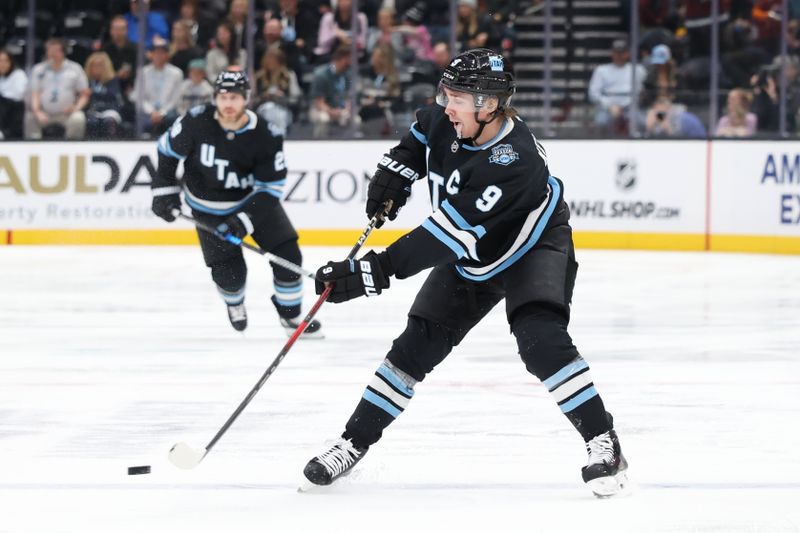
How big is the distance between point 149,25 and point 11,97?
3.89ft

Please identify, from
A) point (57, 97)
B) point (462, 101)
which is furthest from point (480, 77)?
point (57, 97)

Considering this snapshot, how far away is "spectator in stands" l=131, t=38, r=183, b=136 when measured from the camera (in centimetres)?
1067

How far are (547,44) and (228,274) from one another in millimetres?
5317

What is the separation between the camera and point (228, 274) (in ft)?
21.0

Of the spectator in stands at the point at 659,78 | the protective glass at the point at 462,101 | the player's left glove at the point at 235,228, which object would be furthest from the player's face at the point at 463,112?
the spectator in stands at the point at 659,78

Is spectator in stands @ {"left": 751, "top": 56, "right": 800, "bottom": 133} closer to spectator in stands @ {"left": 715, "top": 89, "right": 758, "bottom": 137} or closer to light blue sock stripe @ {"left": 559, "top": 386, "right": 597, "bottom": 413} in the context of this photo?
spectator in stands @ {"left": 715, "top": 89, "right": 758, "bottom": 137}

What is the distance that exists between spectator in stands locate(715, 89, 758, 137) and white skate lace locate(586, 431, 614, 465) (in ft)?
23.0

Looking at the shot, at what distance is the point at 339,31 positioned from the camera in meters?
10.9

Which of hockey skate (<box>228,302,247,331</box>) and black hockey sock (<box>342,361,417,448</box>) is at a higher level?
black hockey sock (<box>342,361,417,448</box>)

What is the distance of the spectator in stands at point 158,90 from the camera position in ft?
35.0

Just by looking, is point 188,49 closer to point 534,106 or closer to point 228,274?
point 534,106

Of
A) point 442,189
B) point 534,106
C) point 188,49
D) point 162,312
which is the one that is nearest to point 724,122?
point 534,106

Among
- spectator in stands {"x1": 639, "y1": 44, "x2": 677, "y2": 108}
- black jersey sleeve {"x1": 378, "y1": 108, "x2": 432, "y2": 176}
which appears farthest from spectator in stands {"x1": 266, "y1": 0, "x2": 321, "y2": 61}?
black jersey sleeve {"x1": 378, "y1": 108, "x2": 432, "y2": 176}

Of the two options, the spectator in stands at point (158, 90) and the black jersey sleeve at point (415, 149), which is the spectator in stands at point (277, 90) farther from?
the black jersey sleeve at point (415, 149)
